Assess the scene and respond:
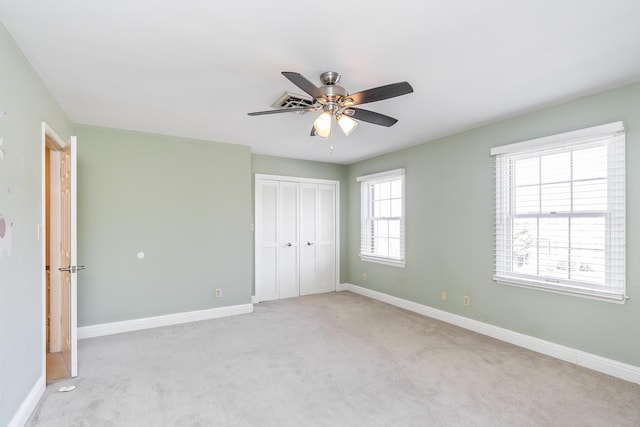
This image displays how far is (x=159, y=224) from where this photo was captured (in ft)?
13.4

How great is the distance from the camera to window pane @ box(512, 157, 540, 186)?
10.8ft

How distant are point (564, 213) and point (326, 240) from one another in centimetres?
365

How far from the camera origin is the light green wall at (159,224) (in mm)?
3744

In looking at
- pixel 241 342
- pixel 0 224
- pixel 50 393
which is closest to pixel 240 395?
pixel 241 342

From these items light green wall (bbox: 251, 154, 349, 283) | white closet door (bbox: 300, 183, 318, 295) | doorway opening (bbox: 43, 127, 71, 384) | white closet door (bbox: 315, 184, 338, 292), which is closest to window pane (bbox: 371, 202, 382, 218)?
light green wall (bbox: 251, 154, 349, 283)

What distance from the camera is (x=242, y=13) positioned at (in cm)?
174

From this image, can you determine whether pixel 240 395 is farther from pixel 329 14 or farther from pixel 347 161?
pixel 347 161

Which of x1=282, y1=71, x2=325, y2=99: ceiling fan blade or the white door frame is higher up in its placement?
x1=282, y1=71, x2=325, y2=99: ceiling fan blade

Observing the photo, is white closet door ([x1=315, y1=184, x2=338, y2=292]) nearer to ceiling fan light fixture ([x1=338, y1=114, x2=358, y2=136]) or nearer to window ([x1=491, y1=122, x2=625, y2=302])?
window ([x1=491, y1=122, x2=625, y2=302])

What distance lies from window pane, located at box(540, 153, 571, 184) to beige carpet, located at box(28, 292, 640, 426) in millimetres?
1711

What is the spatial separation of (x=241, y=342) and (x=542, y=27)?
142 inches

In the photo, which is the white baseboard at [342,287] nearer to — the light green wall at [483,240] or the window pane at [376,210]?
the light green wall at [483,240]

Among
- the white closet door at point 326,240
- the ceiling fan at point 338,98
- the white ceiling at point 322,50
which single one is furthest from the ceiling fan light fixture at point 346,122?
the white closet door at point 326,240

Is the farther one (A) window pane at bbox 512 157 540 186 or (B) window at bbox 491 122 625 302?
(A) window pane at bbox 512 157 540 186
